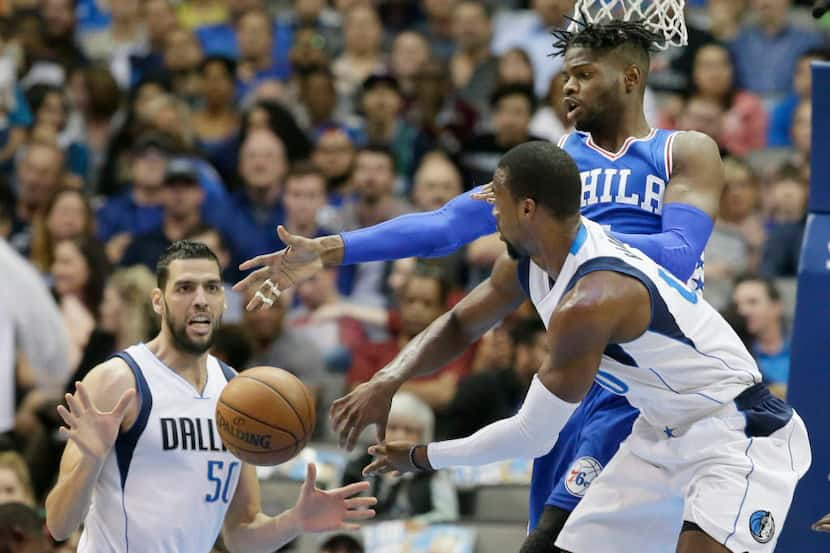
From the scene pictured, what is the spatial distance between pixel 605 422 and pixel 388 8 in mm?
8530

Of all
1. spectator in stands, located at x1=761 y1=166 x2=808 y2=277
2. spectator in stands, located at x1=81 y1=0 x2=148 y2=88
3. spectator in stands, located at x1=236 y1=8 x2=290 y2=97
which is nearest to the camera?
spectator in stands, located at x1=761 y1=166 x2=808 y2=277

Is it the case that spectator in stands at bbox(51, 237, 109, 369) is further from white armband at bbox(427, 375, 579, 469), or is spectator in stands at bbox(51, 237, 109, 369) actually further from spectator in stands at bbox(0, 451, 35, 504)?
white armband at bbox(427, 375, 579, 469)

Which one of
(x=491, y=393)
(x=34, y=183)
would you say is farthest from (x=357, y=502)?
(x=34, y=183)

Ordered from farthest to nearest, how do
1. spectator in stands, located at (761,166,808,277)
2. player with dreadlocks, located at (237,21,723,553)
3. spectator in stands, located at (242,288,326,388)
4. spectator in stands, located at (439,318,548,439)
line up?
spectator in stands, located at (761,166,808,277)
spectator in stands, located at (242,288,326,388)
spectator in stands, located at (439,318,548,439)
player with dreadlocks, located at (237,21,723,553)

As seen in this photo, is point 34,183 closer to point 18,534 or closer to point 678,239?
point 18,534

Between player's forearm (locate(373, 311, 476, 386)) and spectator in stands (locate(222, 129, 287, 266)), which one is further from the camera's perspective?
spectator in stands (locate(222, 129, 287, 266))

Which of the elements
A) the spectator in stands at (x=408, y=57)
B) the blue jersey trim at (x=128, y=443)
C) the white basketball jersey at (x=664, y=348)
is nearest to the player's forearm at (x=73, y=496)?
the blue jersey trim at (x=128, y=443)

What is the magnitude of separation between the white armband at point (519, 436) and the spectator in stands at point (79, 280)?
208 inches

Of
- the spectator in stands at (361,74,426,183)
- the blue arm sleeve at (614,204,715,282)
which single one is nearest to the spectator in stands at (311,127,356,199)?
the spectator in stands at (361,74,426,183)

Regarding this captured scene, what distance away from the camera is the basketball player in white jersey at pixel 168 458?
615 cm

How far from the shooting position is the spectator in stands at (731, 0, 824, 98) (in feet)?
39.4

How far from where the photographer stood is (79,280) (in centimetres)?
1036

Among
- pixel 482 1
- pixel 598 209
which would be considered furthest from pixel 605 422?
pixel 482 1

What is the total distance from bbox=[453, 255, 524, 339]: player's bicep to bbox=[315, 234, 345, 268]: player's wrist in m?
0.79
